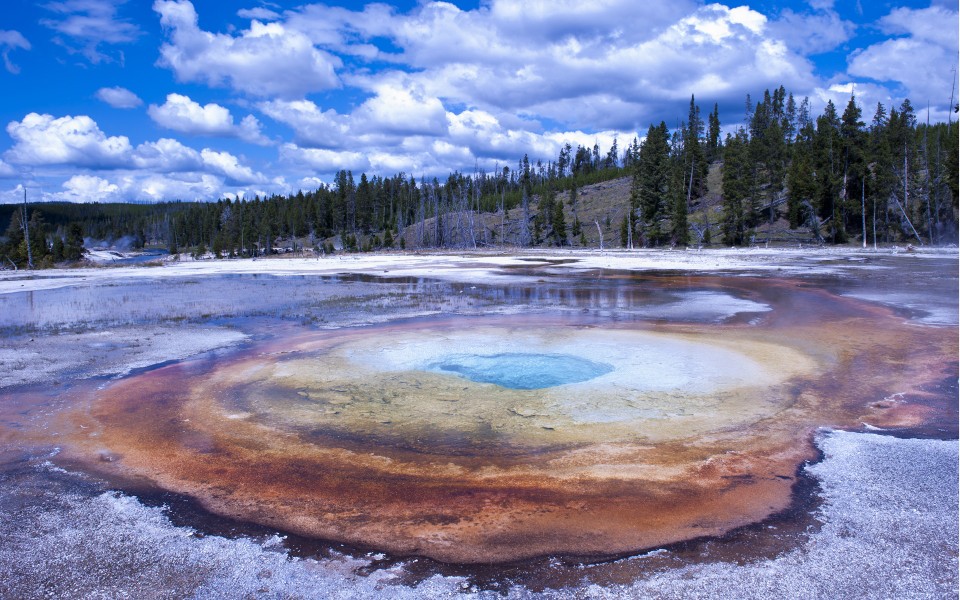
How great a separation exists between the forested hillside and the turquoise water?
47.8 m

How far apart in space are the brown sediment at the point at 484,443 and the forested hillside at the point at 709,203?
46.7 meters

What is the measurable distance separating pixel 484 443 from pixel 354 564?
2384mm

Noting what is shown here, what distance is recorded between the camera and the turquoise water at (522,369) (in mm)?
8500

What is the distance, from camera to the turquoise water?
850 centimetres

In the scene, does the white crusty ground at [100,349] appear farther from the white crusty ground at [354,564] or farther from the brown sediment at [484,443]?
the white crusty ground at [354,564]

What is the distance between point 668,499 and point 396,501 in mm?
2128

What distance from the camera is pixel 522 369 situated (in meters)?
9.16

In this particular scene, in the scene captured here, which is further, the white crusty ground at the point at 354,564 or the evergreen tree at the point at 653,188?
the evergreen tree at the point at 653,188

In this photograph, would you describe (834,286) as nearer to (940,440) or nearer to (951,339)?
(951,339)

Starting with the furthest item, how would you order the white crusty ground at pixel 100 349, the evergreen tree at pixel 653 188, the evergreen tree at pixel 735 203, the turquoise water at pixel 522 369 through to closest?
the evergreen tree at pixel 653 188 → the evergreen tree at pixel 735 203 → the white crusty ground at pixel 100 349 → the turquoise water at pixel 522 369

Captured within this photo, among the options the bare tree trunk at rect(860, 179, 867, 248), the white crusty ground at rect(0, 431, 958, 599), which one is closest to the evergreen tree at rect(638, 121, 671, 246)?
the bare tree trunk at rect(860, 179, 867, 248)

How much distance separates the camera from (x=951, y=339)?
1104 cm

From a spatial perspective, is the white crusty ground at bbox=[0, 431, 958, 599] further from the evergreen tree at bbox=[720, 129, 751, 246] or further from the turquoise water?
the evergreen tree at bbox=[720, 129, 751, 246]

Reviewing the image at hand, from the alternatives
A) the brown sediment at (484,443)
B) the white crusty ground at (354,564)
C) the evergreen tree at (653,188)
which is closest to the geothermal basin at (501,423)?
the brown sediment at (484,443)
